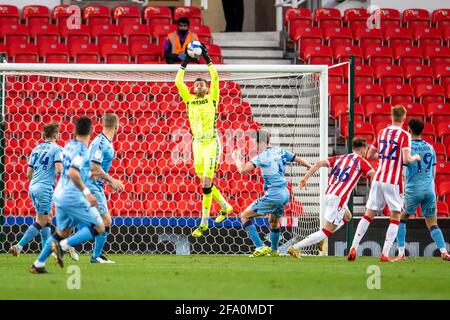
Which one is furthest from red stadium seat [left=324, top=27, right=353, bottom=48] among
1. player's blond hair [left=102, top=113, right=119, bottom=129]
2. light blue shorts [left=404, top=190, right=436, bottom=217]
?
player's blond hair [left=102, top=113, right=119, bottom=129]

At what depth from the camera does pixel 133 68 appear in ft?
46.4

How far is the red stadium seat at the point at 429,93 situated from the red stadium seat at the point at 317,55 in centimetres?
166

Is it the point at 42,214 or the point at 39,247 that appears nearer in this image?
the point at 42,214

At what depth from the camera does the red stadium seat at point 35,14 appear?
19266 mm

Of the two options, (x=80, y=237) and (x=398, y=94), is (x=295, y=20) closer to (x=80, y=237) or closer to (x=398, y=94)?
(x=398, y=94)

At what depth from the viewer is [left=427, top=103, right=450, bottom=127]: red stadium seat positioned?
18.3 meters

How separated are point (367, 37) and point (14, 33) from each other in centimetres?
659

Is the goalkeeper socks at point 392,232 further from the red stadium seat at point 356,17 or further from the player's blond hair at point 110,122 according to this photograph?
the red stadium seat at point 356,17

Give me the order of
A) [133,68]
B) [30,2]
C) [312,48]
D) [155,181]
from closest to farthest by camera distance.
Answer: [133,68] < [155,181] < [312,48] < [30,2]

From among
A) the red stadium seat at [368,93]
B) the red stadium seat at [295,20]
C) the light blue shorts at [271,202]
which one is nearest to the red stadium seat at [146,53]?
the red stadium seat at [295,20]

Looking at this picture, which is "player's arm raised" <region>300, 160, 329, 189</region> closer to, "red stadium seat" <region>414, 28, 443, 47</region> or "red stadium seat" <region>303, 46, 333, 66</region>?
"red stadium seat" <region>303, 46, 333, 66</region>

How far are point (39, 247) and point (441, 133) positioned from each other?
7053mm
